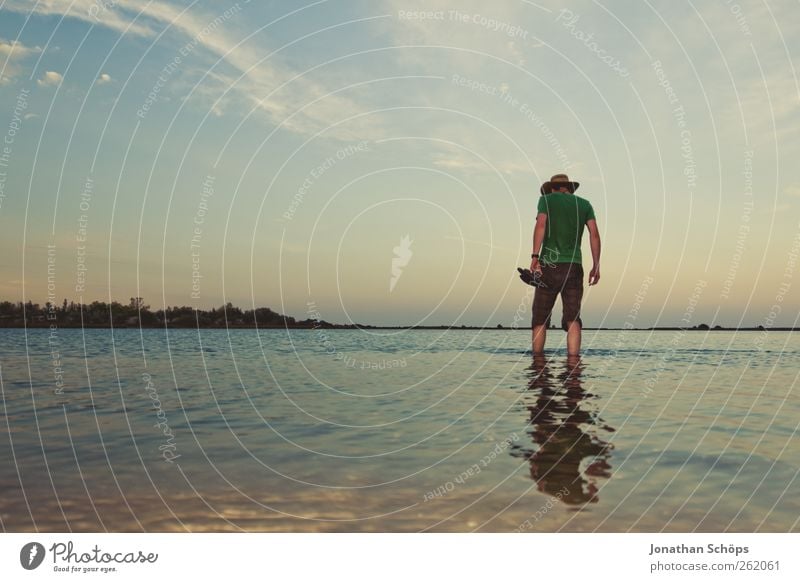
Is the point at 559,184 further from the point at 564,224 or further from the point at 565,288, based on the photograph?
the point at 565,288

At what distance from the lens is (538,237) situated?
15406 millimetres

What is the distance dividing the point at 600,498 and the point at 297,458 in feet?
10.1

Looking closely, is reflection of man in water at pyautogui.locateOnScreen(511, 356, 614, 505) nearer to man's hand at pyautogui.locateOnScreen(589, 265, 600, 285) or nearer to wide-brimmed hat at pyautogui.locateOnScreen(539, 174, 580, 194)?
man's hand at pyautogui.locateOnScreen(589, 265, 600, 285)

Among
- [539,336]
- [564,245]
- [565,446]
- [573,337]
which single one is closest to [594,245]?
[564,245]

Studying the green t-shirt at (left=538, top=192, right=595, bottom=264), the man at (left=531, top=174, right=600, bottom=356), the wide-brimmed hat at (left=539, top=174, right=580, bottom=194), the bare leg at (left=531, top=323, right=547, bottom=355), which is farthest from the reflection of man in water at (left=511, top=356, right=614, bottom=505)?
the wide-brimmed hat at (left=539, top=174, right=580, bottom=194)

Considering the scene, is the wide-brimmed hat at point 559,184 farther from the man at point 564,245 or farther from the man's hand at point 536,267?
the man's hand at point 536,267

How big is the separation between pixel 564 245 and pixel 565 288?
1019mm

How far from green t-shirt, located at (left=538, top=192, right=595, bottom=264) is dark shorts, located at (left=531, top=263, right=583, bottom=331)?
19cm

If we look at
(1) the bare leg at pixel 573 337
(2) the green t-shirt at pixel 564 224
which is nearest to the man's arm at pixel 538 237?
(2) the green t-shirt at pixel 564 224

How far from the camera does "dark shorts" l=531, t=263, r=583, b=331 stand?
1550 cm

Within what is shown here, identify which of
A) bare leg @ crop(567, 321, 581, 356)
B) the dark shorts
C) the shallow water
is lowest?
the shallow water

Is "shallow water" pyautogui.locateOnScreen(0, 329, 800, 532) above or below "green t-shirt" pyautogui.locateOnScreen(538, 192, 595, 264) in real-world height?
below
